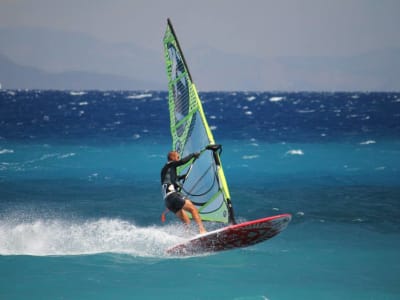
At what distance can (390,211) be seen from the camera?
16.2 m

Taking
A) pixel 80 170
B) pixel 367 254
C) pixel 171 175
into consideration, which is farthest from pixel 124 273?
pixel 80 170

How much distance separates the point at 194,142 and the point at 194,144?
4cm

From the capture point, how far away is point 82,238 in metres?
13.2

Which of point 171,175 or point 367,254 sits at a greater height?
point 171,175

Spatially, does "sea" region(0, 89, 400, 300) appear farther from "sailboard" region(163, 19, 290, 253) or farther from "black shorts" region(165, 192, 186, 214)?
"black shorts" region(165, 192, 186, 214)

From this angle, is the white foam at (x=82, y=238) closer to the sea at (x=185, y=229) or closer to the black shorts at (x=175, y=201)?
the sea at (x=185, y=229)

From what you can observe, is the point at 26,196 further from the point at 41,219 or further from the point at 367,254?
the point at 367,254

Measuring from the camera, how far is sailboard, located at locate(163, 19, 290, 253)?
36.4 ft

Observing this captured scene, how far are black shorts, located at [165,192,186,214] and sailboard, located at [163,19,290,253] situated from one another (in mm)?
788

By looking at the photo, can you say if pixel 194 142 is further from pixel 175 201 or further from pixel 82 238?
pixel 82 238

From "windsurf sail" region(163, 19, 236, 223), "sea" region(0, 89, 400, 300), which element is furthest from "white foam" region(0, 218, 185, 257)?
"windsurf sail" region(163, 19, 236, 223)

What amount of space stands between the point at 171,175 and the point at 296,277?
9.71 ft

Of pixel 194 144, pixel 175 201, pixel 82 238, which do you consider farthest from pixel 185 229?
pixel 82 238

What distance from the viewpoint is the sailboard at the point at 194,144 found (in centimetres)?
1111
